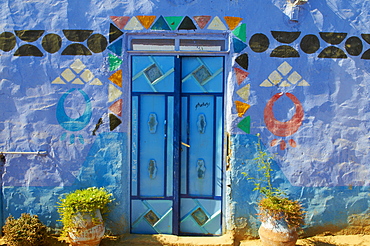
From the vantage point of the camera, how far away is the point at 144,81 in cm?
385

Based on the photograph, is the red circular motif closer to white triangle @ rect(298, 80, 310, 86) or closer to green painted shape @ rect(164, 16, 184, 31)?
white triangle @ rect(298, 80, 310, 86)

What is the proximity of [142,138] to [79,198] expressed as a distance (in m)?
0.96

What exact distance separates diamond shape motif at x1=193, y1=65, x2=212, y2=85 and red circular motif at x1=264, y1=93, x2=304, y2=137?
2.50ft

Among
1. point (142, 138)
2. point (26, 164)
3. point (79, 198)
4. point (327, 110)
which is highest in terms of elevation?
point (327, 110)

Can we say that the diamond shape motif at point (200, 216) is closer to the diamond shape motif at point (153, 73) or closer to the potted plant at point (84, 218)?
the potted plant at point (84, 218)

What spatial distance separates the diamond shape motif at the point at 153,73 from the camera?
3842 millimetres

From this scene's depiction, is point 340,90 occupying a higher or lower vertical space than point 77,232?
higher

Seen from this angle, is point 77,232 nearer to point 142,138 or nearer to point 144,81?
point 142,138

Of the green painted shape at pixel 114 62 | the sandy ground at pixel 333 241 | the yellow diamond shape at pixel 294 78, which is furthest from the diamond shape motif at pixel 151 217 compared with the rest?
the yellow diamond shape at pixel 294 78

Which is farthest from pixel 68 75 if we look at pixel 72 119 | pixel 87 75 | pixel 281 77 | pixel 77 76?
pixel 281 77

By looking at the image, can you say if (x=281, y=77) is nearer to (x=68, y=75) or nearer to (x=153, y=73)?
(x=153, y=73)

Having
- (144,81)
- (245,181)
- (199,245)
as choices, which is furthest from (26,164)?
(245,181)

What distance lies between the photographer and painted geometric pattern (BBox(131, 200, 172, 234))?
12.8ft

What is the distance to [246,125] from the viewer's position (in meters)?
3.77
